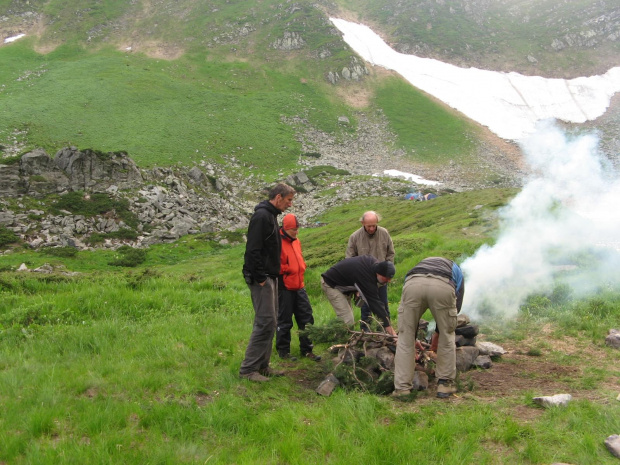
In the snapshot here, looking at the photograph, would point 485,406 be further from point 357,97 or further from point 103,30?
point 103,30

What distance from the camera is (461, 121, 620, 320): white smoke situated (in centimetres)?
1021

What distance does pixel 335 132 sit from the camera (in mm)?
66188

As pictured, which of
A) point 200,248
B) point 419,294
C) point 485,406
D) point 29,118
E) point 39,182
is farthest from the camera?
point 29,118

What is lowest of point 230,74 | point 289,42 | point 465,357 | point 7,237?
point 465,357

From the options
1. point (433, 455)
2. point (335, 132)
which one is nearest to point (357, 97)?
point (335, 132)

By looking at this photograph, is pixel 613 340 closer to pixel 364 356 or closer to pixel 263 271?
pixel 364 356

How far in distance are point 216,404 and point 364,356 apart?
2686 millimetres

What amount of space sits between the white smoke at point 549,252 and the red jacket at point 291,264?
453 cm

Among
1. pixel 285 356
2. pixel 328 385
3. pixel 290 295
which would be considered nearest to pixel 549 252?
pixel 290 295

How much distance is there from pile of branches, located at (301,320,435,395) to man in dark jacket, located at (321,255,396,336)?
0.26 m

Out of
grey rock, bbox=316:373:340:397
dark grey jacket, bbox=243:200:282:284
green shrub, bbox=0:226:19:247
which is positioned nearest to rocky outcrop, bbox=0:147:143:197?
green shrub, bbox=0:226:19:247

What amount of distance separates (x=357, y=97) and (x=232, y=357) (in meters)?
73.7

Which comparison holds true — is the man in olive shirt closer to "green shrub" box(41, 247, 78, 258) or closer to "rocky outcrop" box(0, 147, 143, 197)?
"green shrub" box(41, 247, 78, 258)

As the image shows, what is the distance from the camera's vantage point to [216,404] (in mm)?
5242
